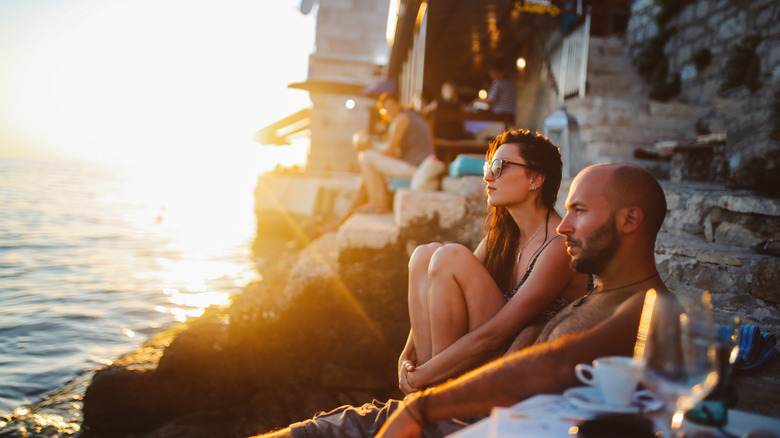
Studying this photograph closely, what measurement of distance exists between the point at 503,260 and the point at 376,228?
230cm

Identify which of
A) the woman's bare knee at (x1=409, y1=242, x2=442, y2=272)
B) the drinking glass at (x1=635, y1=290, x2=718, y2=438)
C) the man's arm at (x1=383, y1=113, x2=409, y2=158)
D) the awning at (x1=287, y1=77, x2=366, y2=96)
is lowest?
the woman's bare knee at (x1=409, y1=242, x2=442, y2=272)

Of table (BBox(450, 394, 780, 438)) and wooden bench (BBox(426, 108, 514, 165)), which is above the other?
wooden bench (BBox(426, 108, 514, 165))

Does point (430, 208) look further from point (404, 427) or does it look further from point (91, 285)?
point (91, 285)

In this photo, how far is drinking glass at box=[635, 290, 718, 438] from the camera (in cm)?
95

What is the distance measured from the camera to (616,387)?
105cm

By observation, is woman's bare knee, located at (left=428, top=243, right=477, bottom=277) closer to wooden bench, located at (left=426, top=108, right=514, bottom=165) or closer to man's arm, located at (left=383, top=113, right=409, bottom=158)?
man's arm, located at (left=383, top=113, right=409, bottom=158)

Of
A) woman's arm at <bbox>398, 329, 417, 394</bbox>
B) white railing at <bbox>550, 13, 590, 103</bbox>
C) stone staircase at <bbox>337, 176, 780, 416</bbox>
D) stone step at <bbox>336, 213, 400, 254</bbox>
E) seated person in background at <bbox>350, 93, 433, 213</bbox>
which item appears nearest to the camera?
stone staircase at <bbox>337, 176, 780, 416</bbox>

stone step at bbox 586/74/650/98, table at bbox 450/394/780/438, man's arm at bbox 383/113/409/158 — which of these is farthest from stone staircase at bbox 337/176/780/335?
stone step at bbox 586/74/650/98

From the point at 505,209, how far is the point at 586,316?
112cm

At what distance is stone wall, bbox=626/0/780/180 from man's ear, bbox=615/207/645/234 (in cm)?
385

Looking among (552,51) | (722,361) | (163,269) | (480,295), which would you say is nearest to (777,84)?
(552,51)

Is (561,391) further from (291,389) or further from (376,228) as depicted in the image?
(376,228)

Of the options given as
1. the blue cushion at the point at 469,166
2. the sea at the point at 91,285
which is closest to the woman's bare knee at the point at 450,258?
the blue cushion at the point at 469,166

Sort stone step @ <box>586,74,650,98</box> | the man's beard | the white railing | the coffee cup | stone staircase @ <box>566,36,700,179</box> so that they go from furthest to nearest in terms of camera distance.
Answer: stone step @ <box>586,74,650,98</box> → the white railing → stone staircase @ <box>566,36,700,179</box> → the man's beard → the coffee cup
